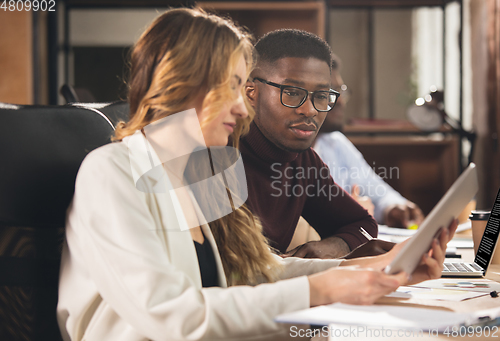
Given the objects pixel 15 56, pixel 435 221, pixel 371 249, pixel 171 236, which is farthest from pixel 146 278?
pixel 15 56

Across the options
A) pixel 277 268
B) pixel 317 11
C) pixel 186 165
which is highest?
pixel 317 11

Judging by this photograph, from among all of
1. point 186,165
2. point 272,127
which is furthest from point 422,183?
point 186,165

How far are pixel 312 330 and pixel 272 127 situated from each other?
422mm

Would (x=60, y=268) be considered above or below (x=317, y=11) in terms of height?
below

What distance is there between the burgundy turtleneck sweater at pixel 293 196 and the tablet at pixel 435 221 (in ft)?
1.09

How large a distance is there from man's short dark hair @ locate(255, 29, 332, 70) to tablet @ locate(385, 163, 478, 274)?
42 centimetres

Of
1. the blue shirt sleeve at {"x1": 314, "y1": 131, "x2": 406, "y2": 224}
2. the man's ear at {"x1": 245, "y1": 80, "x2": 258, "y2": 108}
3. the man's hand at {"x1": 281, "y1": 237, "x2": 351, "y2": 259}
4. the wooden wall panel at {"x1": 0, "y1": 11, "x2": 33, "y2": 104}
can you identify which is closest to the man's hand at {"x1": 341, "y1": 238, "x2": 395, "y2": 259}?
the man's hand at {"x1": 281, "y1": 237, "x2": 351, "y2": 259}

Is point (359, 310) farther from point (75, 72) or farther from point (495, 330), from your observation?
point (75, 72)

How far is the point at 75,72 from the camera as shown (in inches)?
115

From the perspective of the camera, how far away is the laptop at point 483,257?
3.15 ft

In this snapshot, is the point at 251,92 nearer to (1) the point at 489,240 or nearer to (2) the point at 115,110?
(2) the point at 115,110

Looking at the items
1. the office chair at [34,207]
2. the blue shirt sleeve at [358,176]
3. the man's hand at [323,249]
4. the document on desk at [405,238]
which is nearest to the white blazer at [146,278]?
the office chair at [34,207]

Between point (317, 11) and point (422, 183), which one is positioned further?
point (422, 183)

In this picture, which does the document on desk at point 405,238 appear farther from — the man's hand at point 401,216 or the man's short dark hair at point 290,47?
the man's short dark hair at point 290,47
